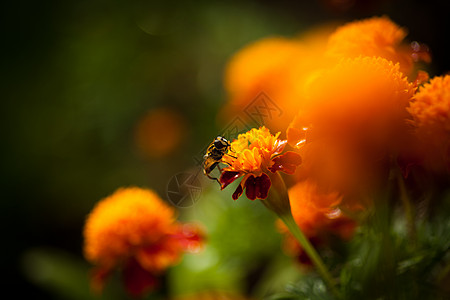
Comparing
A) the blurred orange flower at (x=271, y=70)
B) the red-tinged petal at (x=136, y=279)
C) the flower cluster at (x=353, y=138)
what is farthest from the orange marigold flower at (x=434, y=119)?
the red-tinged petal at (x=136, y=279)

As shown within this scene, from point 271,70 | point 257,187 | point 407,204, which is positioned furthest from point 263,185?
point 271,70

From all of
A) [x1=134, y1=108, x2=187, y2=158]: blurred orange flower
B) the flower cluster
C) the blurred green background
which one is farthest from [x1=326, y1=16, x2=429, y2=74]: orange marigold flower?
[x1=134, y1=108, x2=187, y2=158]: blurred orange flower

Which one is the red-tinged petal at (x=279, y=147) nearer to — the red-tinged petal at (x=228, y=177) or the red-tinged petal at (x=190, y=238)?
the red-tinged petal at (x=228, y=177)

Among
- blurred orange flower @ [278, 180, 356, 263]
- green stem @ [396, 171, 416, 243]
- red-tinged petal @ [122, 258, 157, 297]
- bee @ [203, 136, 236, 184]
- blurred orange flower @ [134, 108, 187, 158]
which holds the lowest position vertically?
green stem @ [396, 171, 416, 243]

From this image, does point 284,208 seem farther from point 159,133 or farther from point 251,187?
point 159,133

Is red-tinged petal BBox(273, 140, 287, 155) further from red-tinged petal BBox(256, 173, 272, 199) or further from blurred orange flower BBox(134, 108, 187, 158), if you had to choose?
blurred orange flower BBox(134, 108, 187, 158)

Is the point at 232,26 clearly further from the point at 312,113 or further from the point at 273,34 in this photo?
the point at 312,113
